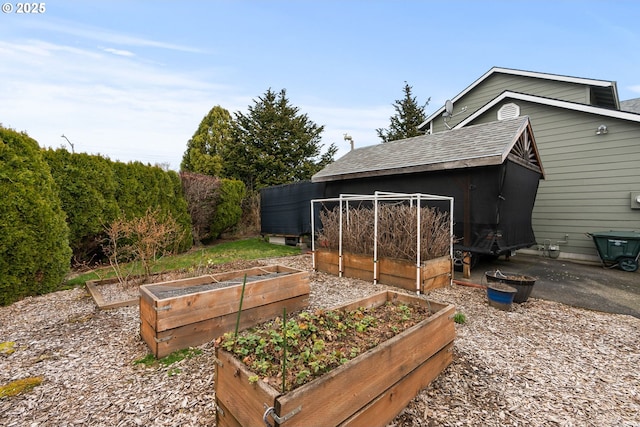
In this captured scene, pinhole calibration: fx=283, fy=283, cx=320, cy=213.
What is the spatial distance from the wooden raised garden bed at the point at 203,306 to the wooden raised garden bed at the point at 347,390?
1.11 meters

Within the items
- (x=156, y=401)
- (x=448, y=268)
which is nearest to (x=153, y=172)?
(x=156, y=401)

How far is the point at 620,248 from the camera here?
6180 millimetres

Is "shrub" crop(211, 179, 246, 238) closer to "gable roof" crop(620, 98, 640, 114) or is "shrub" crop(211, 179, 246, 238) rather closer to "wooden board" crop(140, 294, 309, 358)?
"wooden board" crop(140, 294, 309, 358)

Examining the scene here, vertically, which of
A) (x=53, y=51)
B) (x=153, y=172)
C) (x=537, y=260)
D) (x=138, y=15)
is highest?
(x=138, y=15)

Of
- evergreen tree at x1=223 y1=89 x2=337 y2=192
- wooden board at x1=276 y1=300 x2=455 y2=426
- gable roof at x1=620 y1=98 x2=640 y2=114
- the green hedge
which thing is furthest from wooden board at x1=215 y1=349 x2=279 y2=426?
gable roof at x1=620 y1=98 x2=640 y2=114

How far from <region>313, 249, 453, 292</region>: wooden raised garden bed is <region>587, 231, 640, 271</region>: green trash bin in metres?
4.27

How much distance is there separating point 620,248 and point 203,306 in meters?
8.44

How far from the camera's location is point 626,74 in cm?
927

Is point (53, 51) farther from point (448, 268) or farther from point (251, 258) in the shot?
point (448, 268)

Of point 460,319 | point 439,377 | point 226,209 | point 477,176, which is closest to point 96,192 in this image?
point 226,209

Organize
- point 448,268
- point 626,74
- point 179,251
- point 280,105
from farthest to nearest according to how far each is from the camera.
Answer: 1. point 280,105
2. point 626,74
3. point 179,251
4. point 448,268

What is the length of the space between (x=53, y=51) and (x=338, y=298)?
6.96 meters

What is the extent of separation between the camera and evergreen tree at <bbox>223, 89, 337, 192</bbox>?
16547 millimetres

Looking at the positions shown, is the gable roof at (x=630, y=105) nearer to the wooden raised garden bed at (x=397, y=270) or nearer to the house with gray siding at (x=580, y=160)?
the house with gray siding at (x=580, y=160)
